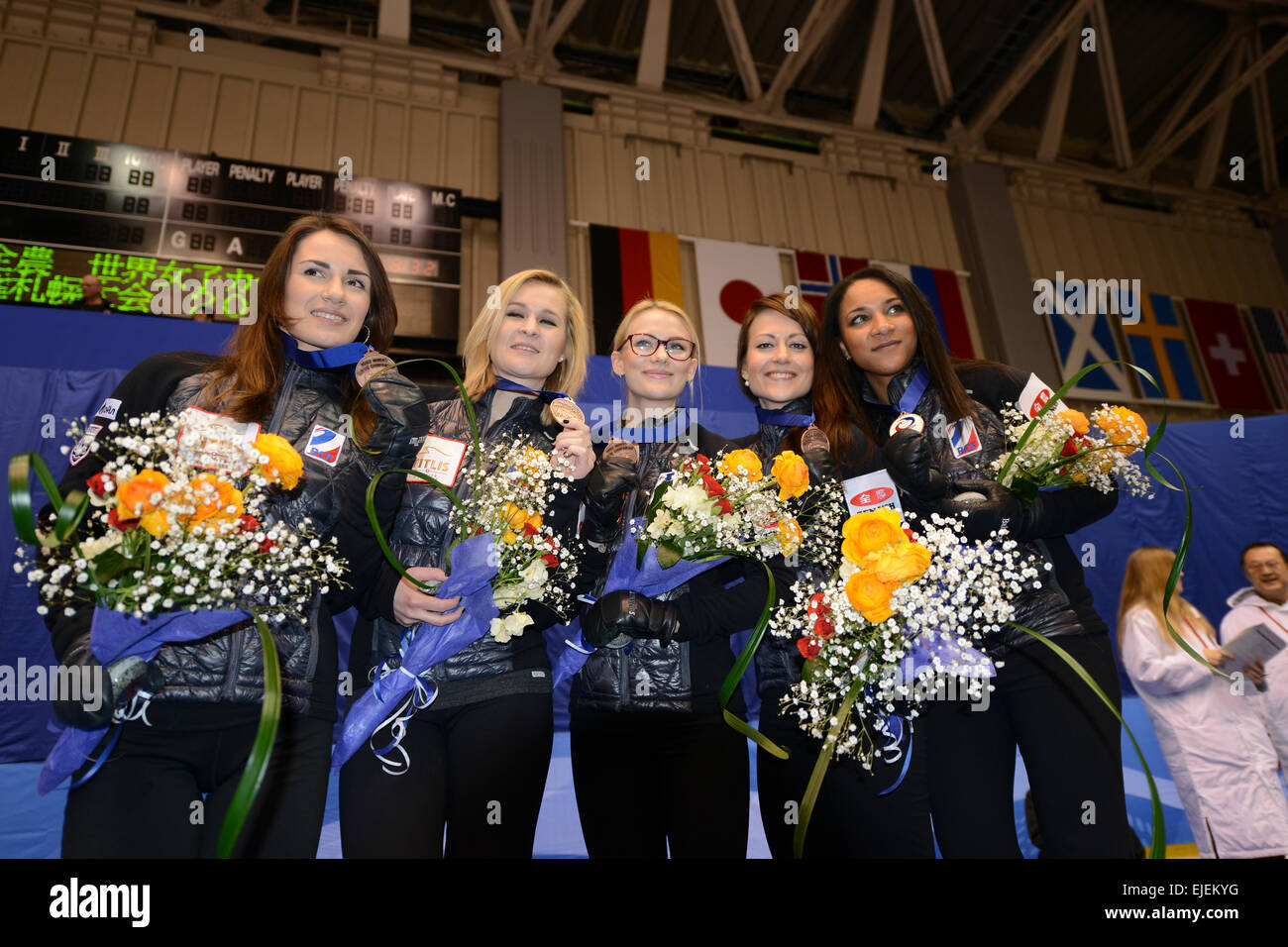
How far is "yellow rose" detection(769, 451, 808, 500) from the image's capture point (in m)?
1.58

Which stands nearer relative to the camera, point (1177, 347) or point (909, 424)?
point (909, 424)

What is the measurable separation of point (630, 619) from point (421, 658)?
436 millimetres

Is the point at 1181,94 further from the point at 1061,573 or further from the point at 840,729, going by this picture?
the point at 840,729

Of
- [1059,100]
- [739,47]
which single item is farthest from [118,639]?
[1059,100]

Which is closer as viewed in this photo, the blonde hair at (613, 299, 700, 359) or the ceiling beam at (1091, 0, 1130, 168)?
the blonde hair at (613, 299, 700, 359)

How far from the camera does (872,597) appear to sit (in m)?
1.31

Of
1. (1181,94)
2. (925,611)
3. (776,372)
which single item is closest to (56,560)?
(925,611)

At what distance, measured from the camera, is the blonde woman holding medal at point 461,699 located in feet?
4.59

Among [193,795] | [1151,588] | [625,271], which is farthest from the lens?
[625,271]

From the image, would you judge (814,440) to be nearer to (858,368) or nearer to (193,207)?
(858,368)

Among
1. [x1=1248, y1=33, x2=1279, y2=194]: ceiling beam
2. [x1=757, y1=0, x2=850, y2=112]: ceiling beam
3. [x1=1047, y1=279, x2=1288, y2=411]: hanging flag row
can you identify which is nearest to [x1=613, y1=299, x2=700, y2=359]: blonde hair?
[x1=757, y1=0, x2=850, y2=112]: ceiling beam

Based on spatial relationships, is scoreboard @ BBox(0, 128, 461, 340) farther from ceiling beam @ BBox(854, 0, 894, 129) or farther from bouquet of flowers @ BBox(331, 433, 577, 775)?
ceiling beam @ BBox(854, 0, 894, 129)

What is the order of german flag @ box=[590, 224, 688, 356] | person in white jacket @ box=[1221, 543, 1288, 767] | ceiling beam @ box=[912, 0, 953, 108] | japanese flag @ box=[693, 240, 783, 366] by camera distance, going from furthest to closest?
ceiling beam @ box=[912, 0, 953, 108] < japanese flag @ box=[693, 240, 783, 366] < german flag @ box=[590, 224, 688, 356] < person in white jacket @ box=[1221, 543, 1288, 767]

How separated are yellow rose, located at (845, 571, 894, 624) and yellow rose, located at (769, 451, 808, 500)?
291mm
